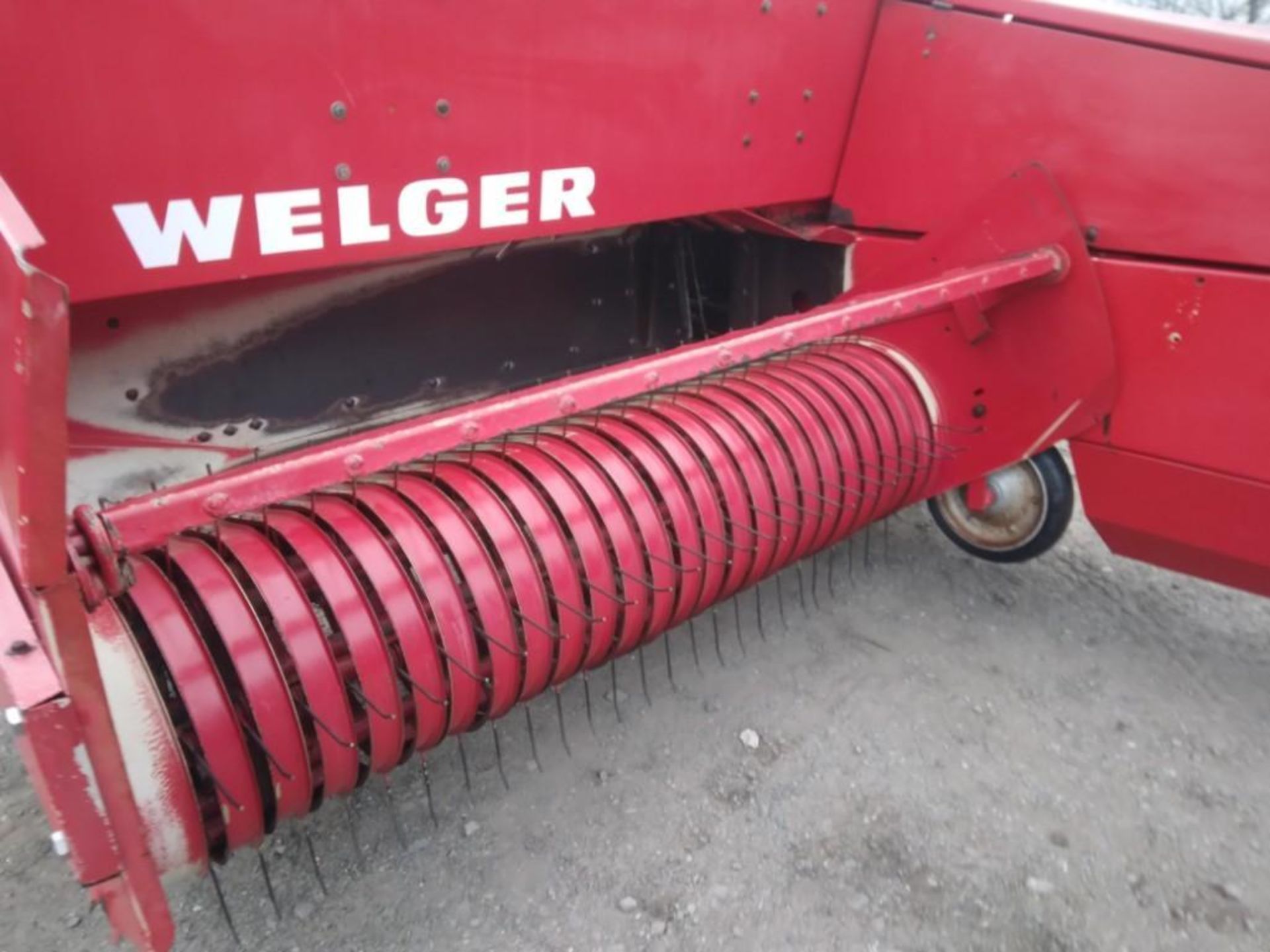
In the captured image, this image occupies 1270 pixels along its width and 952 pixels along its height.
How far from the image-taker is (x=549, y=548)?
1.57 m

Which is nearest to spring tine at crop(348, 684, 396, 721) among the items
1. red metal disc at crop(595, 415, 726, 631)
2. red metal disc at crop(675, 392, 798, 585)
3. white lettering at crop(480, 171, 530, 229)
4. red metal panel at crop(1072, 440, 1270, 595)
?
red metal disc at crop(595, 415, 726, 631)

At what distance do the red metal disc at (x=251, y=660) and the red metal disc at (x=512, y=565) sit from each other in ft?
1.19

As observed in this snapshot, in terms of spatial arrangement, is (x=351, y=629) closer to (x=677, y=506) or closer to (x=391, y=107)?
(x=677, y=506)

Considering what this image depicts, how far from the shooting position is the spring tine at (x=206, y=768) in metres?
1.22

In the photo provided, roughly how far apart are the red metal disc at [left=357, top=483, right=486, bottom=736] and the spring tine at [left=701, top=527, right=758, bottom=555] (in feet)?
1.66

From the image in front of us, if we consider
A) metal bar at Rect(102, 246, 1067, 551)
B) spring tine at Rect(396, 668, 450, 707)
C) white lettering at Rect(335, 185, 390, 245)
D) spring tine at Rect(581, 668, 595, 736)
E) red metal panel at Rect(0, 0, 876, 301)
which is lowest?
spring tine at Rect(581, 668, 595, 736)

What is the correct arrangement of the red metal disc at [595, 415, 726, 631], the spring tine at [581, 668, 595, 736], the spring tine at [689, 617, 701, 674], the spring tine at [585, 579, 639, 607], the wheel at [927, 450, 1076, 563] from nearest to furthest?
the spring tine at [585, 579, 639, 607] → the red metal disc at [595, 415, 726, 631] → the spring tine at [581, 668, 595, 736] → the spring tine at [689, 617, 701, 674] → the wheel at [927, 450, 1076, 563]

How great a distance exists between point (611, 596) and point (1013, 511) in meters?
1.40

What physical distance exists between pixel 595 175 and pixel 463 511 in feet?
2.72

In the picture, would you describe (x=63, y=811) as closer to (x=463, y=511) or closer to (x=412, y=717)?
(x=412, y=717)

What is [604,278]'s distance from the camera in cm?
256

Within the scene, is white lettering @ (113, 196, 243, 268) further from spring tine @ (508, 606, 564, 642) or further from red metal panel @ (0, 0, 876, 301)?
spring tine @ (508, 606, 564, 642)

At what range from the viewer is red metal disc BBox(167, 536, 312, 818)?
125cm

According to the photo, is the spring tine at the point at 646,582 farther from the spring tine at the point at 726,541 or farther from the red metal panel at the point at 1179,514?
the red metal panel at the point at 1179,514
